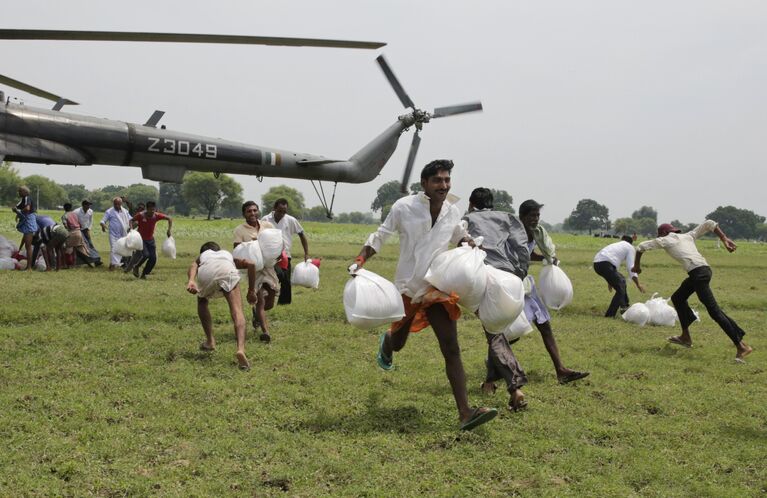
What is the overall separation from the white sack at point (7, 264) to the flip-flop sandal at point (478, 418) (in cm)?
1155

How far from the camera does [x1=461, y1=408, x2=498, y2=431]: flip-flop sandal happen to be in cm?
406

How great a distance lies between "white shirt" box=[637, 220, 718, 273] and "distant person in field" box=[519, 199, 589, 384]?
7.24ft

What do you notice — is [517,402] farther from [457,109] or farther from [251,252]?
[457,109]

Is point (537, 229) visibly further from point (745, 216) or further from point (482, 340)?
point (745, 216)

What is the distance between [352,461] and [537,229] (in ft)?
10.2

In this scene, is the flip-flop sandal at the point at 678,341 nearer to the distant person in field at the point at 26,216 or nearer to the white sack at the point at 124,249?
the white sack at the point at 124,249

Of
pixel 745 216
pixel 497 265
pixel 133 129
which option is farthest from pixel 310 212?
pixel 497 265

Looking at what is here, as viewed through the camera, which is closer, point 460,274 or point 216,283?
point 460,274

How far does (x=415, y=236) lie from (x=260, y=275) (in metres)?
3.19

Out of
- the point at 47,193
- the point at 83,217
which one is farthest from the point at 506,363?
the point at 47,193

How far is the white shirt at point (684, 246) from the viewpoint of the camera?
7.43 m

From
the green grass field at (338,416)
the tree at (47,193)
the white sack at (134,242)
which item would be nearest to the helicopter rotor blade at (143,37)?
the green grass field at (338,416)

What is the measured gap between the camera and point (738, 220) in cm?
15850

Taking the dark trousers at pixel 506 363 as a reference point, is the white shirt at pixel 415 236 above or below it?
above
